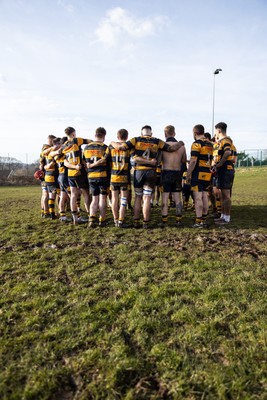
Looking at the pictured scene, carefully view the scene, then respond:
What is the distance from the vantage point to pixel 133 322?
2865 mm

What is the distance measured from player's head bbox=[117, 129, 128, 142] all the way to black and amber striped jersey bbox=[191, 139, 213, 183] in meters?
1.65

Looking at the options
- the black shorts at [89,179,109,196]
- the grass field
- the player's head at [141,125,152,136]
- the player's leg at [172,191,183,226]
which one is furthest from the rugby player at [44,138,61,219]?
the player's leg at [172,191,183,226]

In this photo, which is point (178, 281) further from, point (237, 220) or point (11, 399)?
point (237, 220)

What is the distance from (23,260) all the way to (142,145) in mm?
3568

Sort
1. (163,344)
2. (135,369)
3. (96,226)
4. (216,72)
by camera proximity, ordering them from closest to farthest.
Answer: (135,369) → (163,344) → (96,226) → (216,72)

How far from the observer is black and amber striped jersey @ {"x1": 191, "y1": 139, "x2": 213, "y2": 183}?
6.74 metres

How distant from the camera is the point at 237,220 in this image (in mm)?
7922

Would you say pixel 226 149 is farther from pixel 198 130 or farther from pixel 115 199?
pixel 115 199

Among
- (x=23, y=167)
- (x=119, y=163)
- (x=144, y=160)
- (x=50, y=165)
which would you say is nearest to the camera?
(x=144, y=160)

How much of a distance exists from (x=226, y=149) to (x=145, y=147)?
2.15 m

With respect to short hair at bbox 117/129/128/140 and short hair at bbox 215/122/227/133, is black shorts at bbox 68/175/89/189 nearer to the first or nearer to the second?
short hair at bbox 117/129/128/140

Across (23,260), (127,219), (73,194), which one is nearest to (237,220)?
(127,219)

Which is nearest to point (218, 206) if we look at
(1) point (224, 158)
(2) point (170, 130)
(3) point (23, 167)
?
(1) point (224, 158)

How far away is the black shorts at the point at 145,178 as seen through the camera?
6.61 meters
